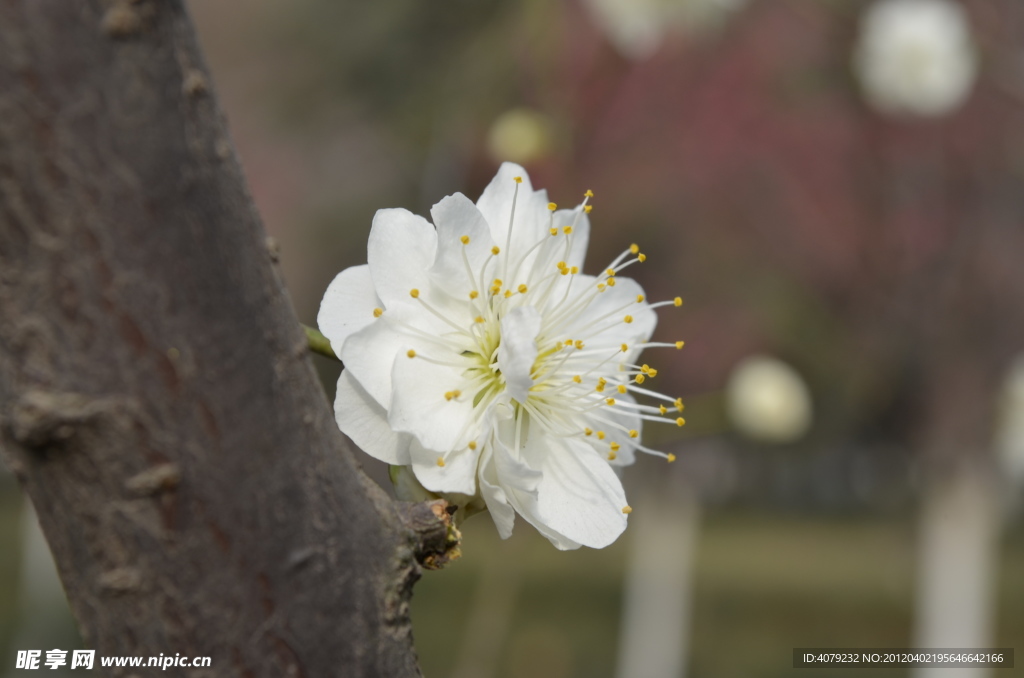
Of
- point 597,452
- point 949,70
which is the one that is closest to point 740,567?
point 949,70

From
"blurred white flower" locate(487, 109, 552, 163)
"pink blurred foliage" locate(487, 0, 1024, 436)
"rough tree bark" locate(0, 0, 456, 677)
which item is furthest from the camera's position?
"pink blurred foliage" locate(487, 0, 1024, 436)

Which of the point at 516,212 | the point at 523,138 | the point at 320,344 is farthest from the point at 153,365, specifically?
the point at 523,138

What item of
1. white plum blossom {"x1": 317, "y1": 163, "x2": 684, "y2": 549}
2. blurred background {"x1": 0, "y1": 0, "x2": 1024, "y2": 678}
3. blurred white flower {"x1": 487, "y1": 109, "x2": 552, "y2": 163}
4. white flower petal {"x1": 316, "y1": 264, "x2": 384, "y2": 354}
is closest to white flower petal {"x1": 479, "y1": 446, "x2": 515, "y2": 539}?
white plum blossom {"x1": 317, "y1": 163, "x2": 684, "y2": 549}

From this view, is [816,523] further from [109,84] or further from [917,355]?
[109,84]

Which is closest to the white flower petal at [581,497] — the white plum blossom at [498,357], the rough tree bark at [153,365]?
the white plum blossom at [498,357]

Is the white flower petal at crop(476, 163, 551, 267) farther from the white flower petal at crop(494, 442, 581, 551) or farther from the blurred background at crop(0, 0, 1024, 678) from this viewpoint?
the blurred background at crop(0, 0, 1024, 678)

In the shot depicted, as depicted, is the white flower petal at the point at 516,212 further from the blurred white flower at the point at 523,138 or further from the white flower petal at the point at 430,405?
the blurred white flower at the point at 523,138

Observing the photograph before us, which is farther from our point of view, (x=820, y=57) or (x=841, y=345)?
(x=841, y=345)

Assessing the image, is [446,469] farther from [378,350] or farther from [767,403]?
[767,403]
